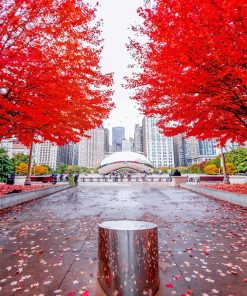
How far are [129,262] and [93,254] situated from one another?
2.08 meters

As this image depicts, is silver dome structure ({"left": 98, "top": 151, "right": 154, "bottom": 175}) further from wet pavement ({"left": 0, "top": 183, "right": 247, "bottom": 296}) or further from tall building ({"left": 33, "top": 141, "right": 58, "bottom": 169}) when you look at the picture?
tall building ({"left": 33, "top": 141, "right": 58, "bottom": 169})

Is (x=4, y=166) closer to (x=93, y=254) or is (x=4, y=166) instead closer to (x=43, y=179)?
(x=43, y=179)

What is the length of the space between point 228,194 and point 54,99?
11.0 metres

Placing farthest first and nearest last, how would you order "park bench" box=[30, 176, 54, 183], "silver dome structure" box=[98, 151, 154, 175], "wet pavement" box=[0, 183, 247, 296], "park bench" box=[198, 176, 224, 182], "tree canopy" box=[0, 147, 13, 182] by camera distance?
"silver dome structure" box=[98, 151, 154, 175], "tree canopy" box=[0, 147, 13, 182], "park bench" box=[30, 176, 54, 183], "park bench" box=[198, 176, 224, 182], "wet pavement" box=[0, 183, 247, 296]

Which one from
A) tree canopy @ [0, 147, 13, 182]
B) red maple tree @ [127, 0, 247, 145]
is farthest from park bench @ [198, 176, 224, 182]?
tree canopy @ [0, 147, 13, 182]

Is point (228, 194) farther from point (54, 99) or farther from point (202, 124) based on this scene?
point (54, 99)

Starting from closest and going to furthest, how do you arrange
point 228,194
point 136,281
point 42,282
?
point 136,281, point 42,282, point 228,194

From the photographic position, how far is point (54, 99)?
9852 millimetres

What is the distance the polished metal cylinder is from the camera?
9.84 ft

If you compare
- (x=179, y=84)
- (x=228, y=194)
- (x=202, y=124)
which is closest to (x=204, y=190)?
(x=228, y=194)

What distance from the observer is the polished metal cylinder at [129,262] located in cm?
300

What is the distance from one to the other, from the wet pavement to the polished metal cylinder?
1.34 ft

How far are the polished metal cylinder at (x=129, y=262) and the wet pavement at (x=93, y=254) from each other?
409 millimetres

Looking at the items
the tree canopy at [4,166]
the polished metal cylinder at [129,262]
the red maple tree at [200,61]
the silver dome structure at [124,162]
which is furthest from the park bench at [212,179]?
the silver dome structure at [124,162]
